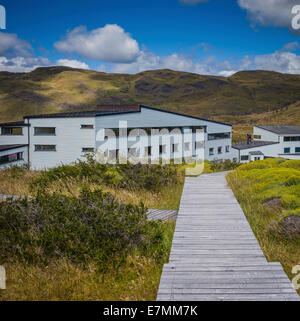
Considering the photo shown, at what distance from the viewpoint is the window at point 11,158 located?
124 ft

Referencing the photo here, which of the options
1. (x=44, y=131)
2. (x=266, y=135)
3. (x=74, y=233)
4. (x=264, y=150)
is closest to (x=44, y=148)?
(x=44, y=131)

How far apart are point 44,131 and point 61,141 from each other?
10.4ft

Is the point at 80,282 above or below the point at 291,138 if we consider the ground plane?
below

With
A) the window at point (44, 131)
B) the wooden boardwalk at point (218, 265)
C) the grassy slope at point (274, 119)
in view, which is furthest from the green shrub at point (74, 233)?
the grassy slope at point (274, 119)

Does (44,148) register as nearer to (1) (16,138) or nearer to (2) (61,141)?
(2) (61,141)

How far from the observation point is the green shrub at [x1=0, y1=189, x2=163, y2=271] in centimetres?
467

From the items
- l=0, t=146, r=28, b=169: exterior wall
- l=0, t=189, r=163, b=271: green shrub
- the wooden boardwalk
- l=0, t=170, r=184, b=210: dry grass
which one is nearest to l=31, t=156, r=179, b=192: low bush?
l=0, t=170, r=184, b=210: dry grass

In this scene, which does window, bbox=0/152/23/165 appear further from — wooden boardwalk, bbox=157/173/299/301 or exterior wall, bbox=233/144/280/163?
exterior wall, bbox=233/144/280/163

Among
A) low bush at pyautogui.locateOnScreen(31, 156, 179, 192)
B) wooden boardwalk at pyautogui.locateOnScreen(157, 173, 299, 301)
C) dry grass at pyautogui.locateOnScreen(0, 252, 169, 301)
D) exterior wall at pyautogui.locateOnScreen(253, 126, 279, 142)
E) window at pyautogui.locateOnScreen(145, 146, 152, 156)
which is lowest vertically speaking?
dry grass at pyautogui.locateOnScreen(0, 252, 169, 301)

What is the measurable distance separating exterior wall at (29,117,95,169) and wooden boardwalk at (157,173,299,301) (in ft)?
118

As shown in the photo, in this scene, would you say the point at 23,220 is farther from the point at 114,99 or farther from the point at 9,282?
the point at 114,99

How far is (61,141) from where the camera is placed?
42312mm

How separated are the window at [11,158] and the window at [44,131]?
381 cm

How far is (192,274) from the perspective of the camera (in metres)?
3.97
